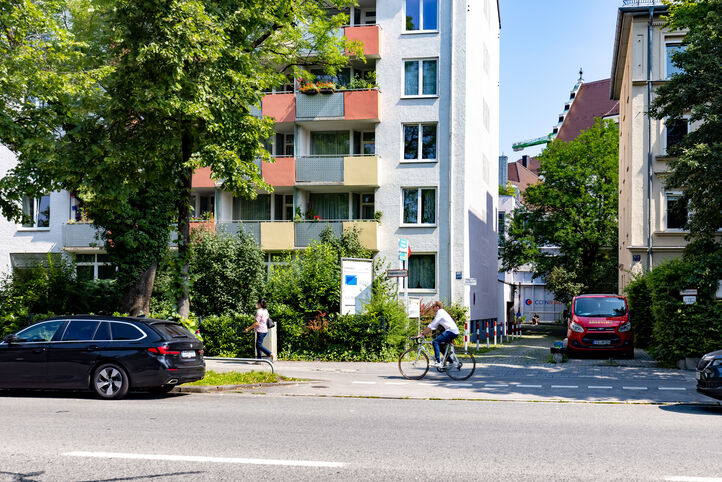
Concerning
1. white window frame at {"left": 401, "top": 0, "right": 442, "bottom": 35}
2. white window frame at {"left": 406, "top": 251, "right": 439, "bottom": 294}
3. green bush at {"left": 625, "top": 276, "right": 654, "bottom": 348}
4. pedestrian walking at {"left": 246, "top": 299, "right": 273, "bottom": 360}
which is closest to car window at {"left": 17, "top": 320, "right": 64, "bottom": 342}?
pedestrian walking at {"left": 246, "top": 299, "right": 273, "bottom": 360}

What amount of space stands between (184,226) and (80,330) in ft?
19.8

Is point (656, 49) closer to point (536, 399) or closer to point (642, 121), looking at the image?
point (642, 121)

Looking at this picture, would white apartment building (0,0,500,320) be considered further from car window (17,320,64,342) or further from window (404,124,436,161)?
car window (17,320,64,342)

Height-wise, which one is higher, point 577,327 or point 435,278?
point 435,278

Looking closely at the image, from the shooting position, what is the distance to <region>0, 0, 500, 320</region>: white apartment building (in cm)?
3397

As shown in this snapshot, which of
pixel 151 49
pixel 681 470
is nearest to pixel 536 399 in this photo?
pixel 681 470

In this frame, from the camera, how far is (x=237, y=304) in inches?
1119

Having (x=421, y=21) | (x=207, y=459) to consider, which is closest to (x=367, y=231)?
(x=421, y=21)

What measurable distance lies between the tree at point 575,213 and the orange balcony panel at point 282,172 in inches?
895

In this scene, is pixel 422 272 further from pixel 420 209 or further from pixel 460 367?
pixel 460 367

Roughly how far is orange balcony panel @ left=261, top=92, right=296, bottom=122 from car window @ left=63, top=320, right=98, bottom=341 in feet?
71.8

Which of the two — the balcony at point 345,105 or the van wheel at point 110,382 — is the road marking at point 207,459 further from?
the balcony at point 345,105

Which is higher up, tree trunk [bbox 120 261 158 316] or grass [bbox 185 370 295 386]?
tree trunk [bbox 120 261 158 316]

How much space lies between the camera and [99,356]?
13609mm
